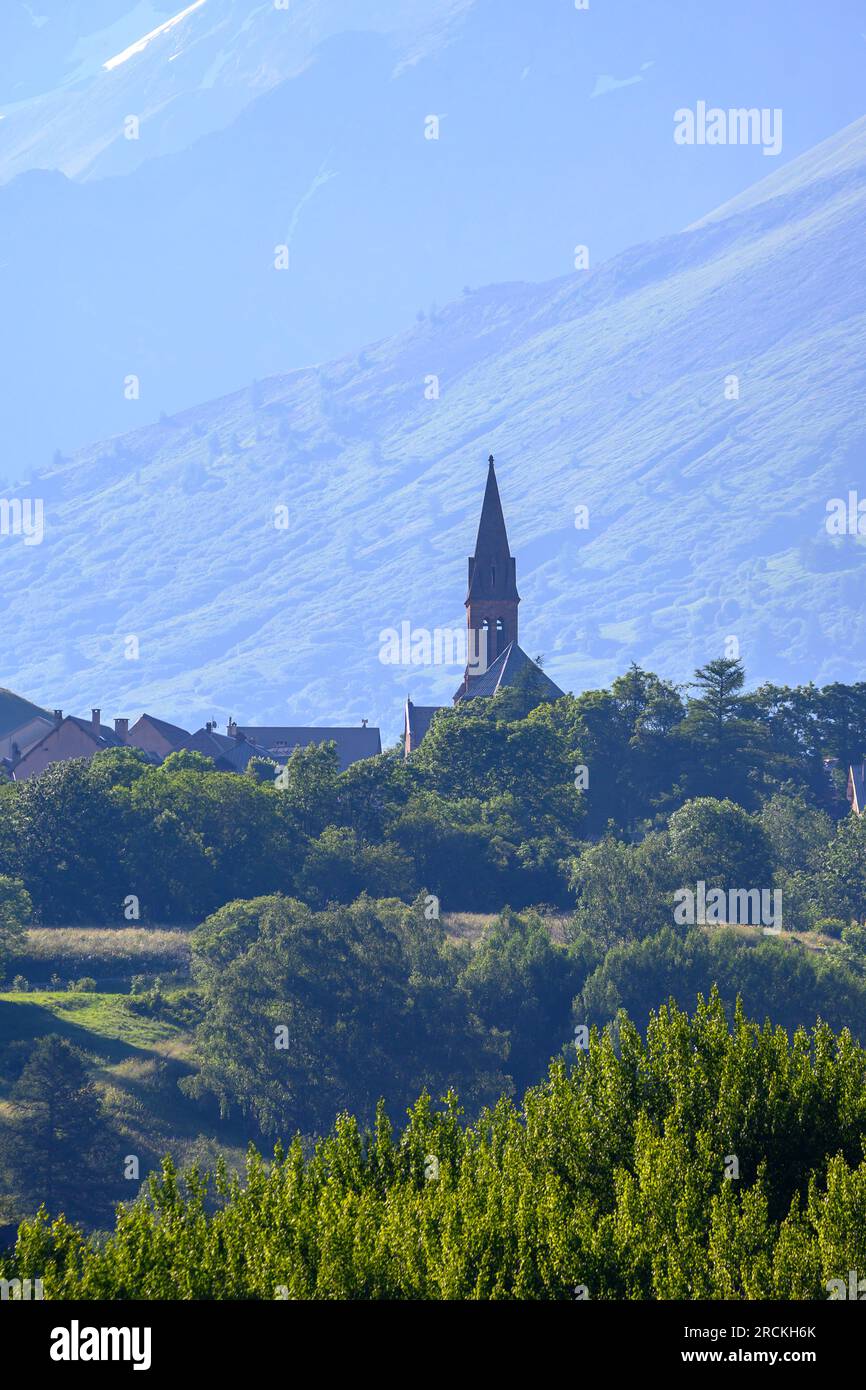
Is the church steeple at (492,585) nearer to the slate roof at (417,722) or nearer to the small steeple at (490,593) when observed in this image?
the small steeple at (490,593)

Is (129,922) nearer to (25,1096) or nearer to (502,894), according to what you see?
(502,894)

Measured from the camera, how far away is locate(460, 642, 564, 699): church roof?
509 feet

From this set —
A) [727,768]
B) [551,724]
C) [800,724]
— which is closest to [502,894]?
[551,724]

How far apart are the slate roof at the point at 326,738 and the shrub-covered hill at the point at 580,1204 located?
150138mm

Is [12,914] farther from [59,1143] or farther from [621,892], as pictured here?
[621,892]

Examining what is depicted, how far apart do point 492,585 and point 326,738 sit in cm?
3551

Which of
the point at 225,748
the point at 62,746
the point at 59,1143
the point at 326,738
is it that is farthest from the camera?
the point at 326,738

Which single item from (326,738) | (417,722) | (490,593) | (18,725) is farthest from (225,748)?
(490,593)

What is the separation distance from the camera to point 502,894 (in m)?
123

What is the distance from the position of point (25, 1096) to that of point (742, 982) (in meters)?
40.8

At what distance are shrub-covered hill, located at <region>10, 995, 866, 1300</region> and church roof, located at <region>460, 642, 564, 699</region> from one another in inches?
4597

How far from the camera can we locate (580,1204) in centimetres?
3253
